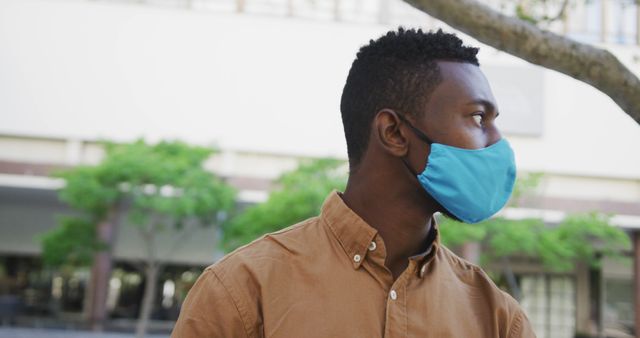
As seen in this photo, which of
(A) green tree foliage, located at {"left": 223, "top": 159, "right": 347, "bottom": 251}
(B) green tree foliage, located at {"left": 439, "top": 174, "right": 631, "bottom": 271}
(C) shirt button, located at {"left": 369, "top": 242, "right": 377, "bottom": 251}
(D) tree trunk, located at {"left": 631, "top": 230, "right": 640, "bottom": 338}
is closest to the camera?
(C) shirt button, located at {"left": 369, "top": 242, "right": 377, "bottom": 251}

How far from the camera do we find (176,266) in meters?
26.9

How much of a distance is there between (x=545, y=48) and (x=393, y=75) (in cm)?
143

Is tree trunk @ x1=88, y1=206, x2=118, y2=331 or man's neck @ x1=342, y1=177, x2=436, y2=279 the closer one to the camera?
man's neck @ x1=342, y1=177, x2=436, y2=279

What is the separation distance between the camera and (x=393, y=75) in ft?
5.78

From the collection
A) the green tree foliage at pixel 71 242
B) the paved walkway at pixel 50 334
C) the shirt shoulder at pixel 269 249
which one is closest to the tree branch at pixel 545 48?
the shirt shoulder at pixel 269 249

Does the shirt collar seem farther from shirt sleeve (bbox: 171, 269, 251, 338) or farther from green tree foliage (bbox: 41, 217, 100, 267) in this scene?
green tree foliage (bbox: 41, 217, 100, 267)

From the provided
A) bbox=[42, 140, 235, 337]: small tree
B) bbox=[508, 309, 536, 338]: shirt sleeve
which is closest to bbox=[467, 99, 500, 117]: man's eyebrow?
bbox=[508, 309, 536, 338]: shirt sleeve

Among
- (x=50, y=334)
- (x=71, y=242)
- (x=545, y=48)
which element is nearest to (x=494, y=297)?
(x=545, y=48)

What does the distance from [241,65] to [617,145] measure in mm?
12705

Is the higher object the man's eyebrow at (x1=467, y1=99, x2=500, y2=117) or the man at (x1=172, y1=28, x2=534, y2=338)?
the man's eyebrow at (x1=467, y1=99, x2=500, y2=117)

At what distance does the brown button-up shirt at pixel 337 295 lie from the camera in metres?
1.59

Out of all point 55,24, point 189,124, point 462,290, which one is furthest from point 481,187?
point 55,24

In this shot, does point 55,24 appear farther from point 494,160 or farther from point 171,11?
point 494,160

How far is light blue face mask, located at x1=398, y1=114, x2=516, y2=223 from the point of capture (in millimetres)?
1695
